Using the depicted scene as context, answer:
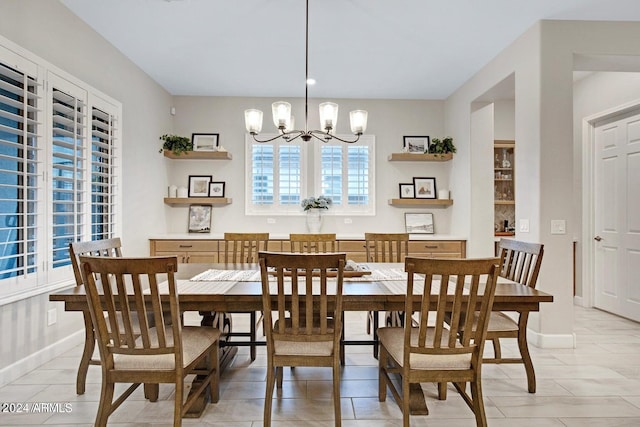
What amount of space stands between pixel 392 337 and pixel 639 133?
12.4 ft

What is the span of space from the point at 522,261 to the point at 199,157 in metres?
4.24

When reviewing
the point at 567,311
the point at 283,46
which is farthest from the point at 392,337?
the point at 283,46

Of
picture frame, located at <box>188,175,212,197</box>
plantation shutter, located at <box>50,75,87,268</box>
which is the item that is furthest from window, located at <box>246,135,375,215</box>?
plantation shutter, located at <box>50,75,87,268</box>

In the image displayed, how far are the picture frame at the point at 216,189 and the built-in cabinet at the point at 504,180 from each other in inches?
150

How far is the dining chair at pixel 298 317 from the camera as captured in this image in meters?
1.83

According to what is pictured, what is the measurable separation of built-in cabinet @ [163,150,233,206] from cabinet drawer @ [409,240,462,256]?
102 inches

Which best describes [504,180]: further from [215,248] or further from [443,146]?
[215,248]

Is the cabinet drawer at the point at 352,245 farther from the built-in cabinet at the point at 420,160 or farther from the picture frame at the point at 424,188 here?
the picture frame at the point at 424,188

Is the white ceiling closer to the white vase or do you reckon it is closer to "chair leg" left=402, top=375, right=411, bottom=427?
the white vase

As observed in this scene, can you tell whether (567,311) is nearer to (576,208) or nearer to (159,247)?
(576,208)

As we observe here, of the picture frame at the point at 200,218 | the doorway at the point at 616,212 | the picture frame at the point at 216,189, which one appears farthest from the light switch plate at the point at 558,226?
the picture frame at the point at 200,218

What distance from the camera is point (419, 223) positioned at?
548 centimetres

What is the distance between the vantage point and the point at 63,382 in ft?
8.56

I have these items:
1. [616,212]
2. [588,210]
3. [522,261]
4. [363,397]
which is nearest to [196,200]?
[363,397]
